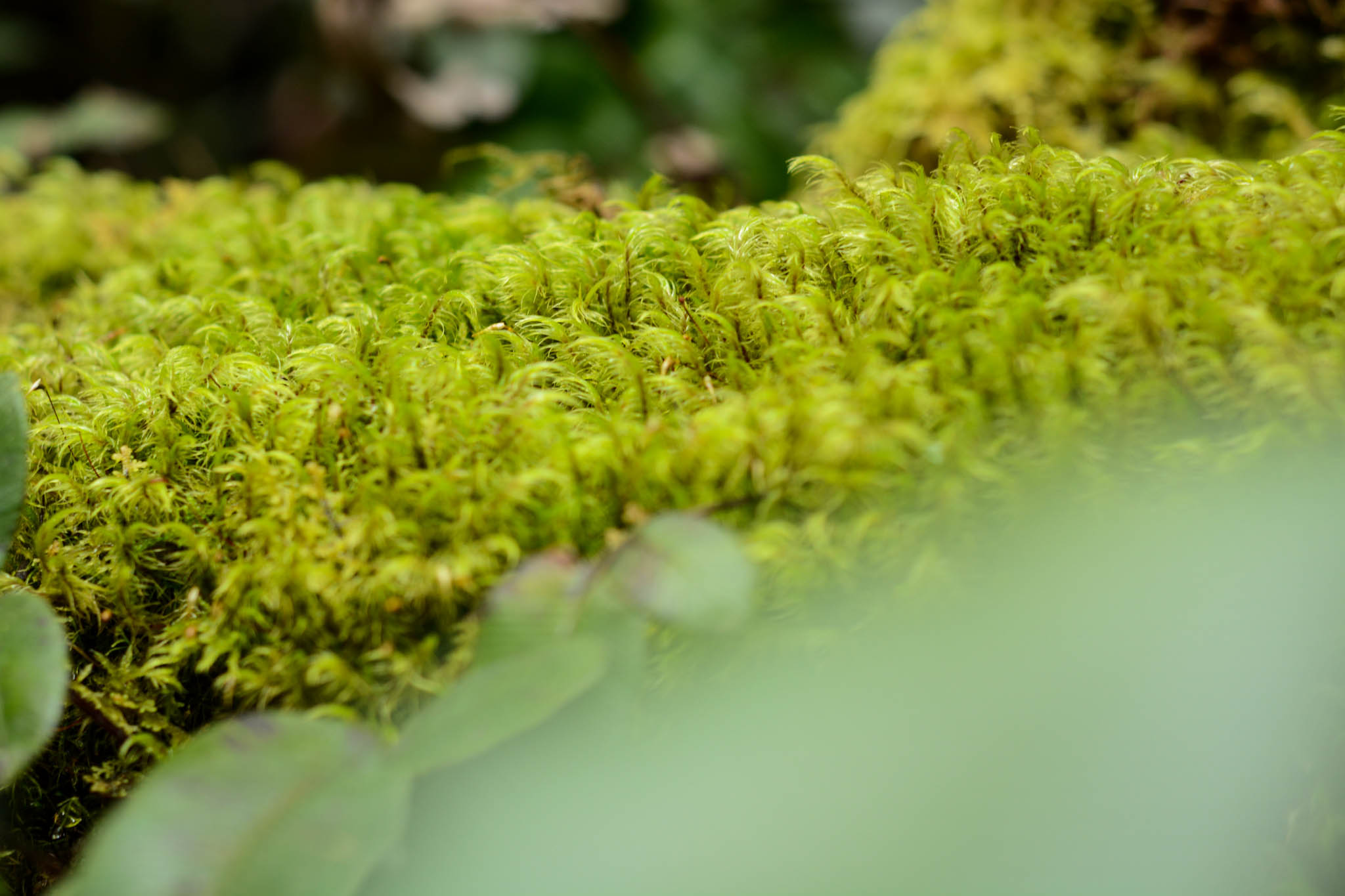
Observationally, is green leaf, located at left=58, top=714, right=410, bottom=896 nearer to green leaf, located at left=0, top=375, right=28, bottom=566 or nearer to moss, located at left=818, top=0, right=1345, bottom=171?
green leaf, located at left=0, top=375, right=28, bottom=566

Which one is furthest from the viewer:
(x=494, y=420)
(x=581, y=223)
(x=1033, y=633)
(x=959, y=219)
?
(x=581, y=223)

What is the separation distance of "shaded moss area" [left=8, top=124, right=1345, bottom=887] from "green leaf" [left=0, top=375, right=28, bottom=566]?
0.24 feet

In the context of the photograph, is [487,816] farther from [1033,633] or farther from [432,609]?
[1033,633]

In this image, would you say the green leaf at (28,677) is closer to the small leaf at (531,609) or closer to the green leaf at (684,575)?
the small leaf at (531,609)

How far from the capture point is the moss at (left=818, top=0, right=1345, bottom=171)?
1688 mm

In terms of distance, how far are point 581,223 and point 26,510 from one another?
71 cm

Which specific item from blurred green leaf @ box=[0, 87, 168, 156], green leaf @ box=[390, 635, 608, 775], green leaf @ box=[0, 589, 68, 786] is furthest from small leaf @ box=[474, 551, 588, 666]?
blurred green leaf @ box=[0, 87, 168, 156]

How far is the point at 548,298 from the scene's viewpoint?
1023 millimetres

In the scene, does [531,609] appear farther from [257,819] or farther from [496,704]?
[257,819]

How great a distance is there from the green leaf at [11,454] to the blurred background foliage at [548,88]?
193cm

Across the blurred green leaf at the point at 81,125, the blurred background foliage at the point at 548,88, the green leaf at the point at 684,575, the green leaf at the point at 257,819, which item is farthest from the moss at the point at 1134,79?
the blurred green leaf at the point at 81,125

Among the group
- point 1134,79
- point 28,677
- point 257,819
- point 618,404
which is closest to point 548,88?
point 1134,79

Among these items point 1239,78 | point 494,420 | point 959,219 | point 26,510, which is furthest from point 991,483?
point 1239,78

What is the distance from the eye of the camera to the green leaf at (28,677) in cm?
68
